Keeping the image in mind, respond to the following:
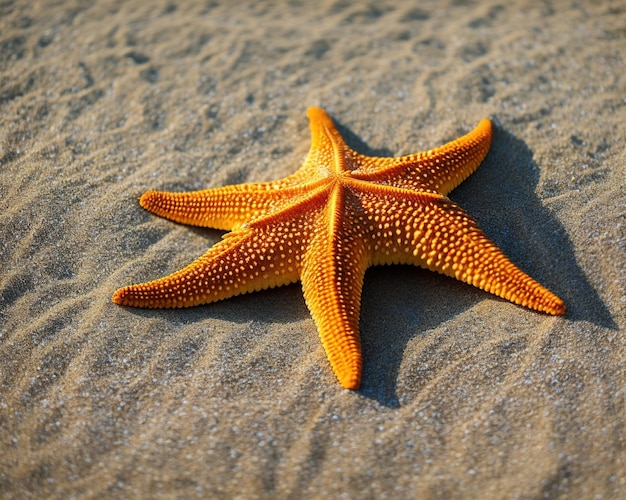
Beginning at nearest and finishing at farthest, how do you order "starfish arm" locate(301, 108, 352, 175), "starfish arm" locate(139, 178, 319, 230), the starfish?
the starfish, "starfish arm" locate(139, 178, 319, 230), "starfish arm" locate(301, 108, 352, 175)

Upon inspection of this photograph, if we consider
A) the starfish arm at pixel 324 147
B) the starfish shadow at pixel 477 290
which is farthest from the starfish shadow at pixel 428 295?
the starfish arm at pixel 324 147

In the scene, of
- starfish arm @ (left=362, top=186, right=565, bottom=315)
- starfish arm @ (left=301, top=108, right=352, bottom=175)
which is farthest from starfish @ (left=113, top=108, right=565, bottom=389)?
starfish arm @ (left=301, top=108, right=352, bottom=175)

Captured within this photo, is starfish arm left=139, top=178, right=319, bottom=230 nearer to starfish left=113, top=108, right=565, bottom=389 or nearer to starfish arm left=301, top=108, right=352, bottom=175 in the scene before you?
starfish left=113, top=108, right=565, bottom=389

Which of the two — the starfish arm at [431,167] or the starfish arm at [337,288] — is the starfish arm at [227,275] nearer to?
the starfish arm at [337,288]

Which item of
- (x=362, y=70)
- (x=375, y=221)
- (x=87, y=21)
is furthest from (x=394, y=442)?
(x=87, y=21)

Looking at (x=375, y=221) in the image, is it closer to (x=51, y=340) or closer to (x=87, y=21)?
(x=51, y=340)

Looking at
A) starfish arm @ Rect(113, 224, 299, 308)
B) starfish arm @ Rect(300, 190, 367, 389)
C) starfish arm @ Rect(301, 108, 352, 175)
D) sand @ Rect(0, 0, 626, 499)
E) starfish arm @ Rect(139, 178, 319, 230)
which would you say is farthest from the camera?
starfish arm @ Rect(301, 108, 352, 175)

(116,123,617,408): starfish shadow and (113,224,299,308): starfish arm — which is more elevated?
(113,224,299,308): starfish arm
